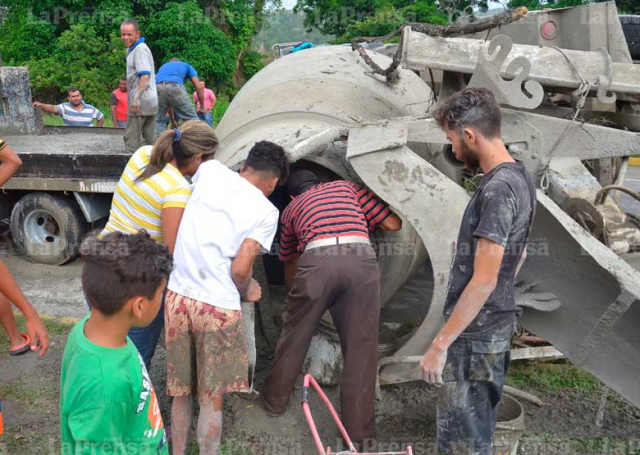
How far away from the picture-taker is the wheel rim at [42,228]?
21.8 feet

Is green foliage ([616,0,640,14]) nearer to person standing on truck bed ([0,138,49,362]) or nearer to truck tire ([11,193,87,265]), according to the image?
truck tire ([11,193,87,265])

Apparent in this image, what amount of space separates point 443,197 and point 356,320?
789 millimetres

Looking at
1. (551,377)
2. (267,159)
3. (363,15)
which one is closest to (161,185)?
(267,159)

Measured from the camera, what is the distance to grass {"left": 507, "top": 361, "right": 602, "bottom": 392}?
13.8 feet

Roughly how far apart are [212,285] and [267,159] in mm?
732

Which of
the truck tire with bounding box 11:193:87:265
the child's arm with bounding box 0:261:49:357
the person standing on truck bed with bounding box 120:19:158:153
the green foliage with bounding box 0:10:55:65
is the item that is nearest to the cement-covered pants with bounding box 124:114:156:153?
the person standing on truck bed with bounding box 120:19:158:153

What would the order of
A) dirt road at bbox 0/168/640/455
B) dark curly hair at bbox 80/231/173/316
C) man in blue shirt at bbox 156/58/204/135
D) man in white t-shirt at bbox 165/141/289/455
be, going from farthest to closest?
man in blue shirt at bbox 156/58/204/135 < dirt road at bbox 0/168/640/455 < man in white t-shirt at bbox 165/141/289/455 < dark curly hair at bbox 80/231/173/316

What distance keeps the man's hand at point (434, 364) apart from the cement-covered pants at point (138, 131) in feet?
15.5

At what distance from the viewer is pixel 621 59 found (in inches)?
189

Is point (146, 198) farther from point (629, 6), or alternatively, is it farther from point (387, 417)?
point (629, 6)

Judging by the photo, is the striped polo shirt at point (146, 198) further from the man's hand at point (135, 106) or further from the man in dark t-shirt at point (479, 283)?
the man's hand at point (135, 106)

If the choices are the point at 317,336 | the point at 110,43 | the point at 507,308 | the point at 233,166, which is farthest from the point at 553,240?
the point at 110,43

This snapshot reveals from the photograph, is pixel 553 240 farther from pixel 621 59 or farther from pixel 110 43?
pixel 110 43

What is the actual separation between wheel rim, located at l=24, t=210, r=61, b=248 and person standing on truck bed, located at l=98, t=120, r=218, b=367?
3.71 m
